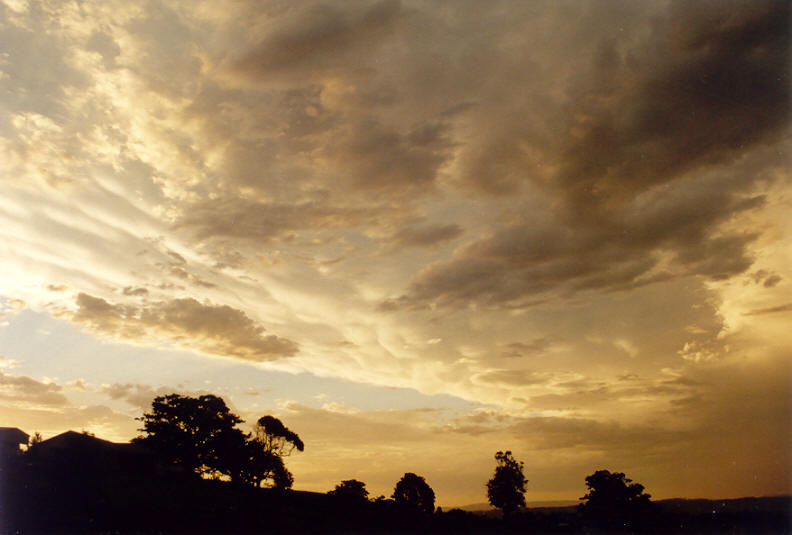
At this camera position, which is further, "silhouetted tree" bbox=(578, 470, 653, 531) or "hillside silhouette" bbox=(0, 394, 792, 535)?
"silhouetted tree" bbox=(578, 470, 653, 531)

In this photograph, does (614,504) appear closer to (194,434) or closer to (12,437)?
(194,434)

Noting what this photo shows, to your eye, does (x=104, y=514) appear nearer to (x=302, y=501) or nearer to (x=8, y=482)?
(x=8, y=482)

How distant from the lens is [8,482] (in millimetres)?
40281

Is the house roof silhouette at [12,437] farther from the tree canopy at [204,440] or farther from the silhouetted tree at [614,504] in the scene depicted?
the silhouetted tree at [614,504]

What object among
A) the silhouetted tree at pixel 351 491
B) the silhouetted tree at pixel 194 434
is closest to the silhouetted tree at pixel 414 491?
the silhouetted tree at pixel 351 491

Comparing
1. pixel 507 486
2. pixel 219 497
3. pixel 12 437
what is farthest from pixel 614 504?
pixel 12 437

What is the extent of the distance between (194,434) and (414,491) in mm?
37395

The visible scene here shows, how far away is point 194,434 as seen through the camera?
6919 centimetres

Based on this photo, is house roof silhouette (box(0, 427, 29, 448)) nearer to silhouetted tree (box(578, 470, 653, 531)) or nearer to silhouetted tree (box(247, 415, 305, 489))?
silhouetted tree (box(247, 415, 305, 489))

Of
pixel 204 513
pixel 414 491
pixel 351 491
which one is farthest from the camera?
pixel 414 491

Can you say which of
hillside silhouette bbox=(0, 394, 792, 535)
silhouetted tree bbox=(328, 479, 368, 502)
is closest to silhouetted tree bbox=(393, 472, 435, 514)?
hillside silhouette bbox=(0, 394, 792, 535)

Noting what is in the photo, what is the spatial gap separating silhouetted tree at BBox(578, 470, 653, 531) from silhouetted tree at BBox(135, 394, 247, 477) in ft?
167

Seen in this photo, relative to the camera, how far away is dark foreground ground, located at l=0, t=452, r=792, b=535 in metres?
40.0

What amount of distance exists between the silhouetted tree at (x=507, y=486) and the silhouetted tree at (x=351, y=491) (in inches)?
1371
